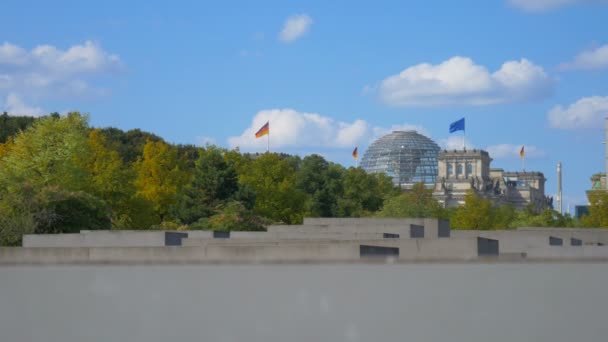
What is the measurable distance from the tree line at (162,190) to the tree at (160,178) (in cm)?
8

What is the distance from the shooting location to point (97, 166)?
75.5 metres

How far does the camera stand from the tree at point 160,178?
274 ft

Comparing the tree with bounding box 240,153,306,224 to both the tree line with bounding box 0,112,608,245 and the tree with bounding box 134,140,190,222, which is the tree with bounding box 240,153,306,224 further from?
the tree with bounding box 134,140,190,222

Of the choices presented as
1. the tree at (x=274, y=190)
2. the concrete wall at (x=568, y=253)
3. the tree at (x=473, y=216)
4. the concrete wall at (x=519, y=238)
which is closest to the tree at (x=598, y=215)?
the tree at (x=473, y=216)

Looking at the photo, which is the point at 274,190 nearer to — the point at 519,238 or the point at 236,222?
the point at 236,222

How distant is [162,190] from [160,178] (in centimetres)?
277

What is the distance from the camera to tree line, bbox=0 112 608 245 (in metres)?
51.8

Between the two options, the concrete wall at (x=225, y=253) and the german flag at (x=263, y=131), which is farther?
the german flag at (x=263, y=131)

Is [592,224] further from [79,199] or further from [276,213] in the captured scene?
[79,199]

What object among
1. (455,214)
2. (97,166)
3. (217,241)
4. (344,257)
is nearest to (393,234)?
(217,241)

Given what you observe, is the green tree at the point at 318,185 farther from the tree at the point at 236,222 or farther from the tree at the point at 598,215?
the tree at the point at 236,222

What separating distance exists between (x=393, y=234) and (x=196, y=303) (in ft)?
70.6

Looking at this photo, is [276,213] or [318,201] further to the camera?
[318,201]

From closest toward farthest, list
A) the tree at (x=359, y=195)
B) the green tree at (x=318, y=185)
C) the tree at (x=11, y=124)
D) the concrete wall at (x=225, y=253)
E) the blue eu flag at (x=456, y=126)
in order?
the concrete wall at (x=225, y=253) → the green tree at (x=318, y=185) → the tree at (x=359, y=195) → the tree at (x=11, y=124) → the blue eu flag at (x=456, y=126)
